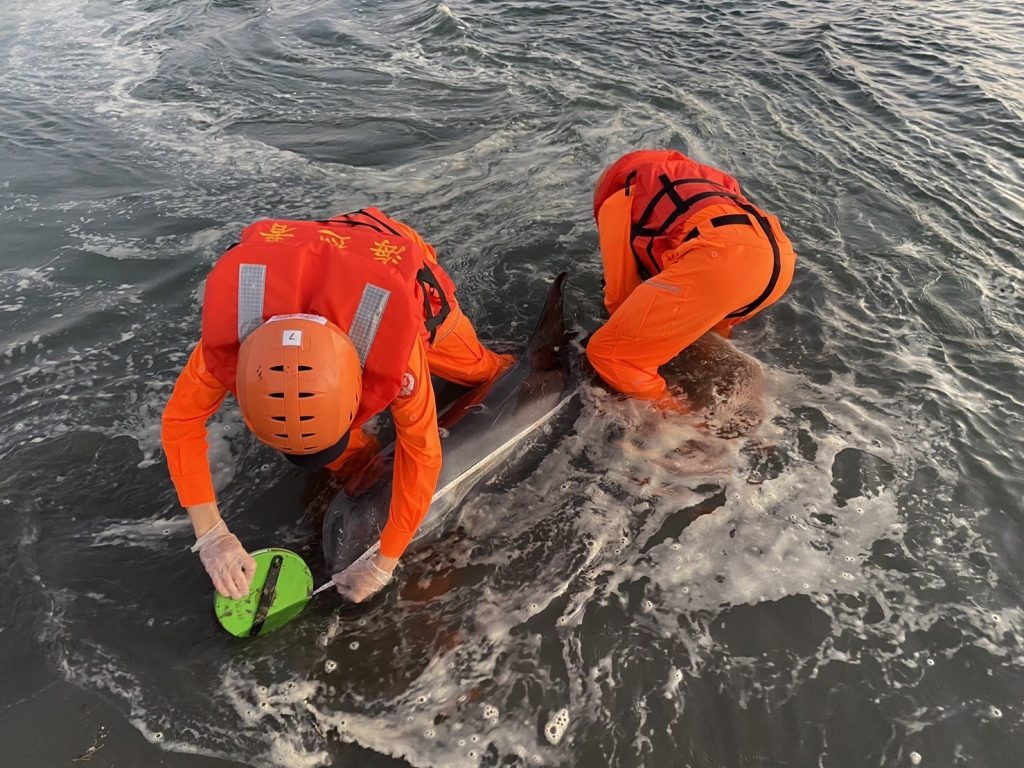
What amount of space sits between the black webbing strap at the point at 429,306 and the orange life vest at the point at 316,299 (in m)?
0.88

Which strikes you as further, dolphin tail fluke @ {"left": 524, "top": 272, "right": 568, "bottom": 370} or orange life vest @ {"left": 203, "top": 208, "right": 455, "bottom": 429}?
dolphin tail fluke @ {"left": 524, "top": 272, "right": 568, "bottom": 370}

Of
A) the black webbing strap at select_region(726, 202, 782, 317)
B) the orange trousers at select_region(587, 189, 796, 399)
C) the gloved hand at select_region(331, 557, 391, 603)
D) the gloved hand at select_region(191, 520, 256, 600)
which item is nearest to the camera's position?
the gloved hand at select_region(191, 520, 256, 600)

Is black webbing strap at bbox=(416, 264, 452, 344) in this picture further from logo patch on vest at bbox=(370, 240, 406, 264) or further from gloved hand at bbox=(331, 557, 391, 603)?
gloved hand at bbox=(331, 557, 391, 603)

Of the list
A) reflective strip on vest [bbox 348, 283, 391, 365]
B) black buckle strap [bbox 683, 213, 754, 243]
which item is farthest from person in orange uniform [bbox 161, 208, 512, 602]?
black buckle strap [bbox 683, 213, 754, 243]

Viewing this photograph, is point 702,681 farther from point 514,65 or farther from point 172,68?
point 172,68

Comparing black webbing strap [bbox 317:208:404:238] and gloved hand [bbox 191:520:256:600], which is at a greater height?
black webbing strap [bbox 317:208:404:238]

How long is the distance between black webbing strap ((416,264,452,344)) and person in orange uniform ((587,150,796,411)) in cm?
130

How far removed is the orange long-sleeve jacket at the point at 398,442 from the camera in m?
3.51

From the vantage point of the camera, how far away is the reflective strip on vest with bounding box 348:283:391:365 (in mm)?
3158

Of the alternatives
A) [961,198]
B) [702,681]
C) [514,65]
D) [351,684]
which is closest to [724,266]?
[702,681]

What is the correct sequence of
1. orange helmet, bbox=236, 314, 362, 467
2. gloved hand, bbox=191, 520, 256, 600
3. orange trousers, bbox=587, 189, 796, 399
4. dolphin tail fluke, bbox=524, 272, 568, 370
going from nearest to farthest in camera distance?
orange helmet, bbox=236, 314, 362, 467 → gloved hand, bbox=191, 520, 256, 600 → orange trousers, bbox=587, 189, 796, 399 → dolphin tail fluke, bbox=524, 272, 568, 370

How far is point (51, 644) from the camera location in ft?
12.7

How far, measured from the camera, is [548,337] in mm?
5602

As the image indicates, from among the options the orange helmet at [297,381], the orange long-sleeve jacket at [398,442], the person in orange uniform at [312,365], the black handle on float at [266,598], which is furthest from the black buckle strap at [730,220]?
the black handle on float at [266,598]
